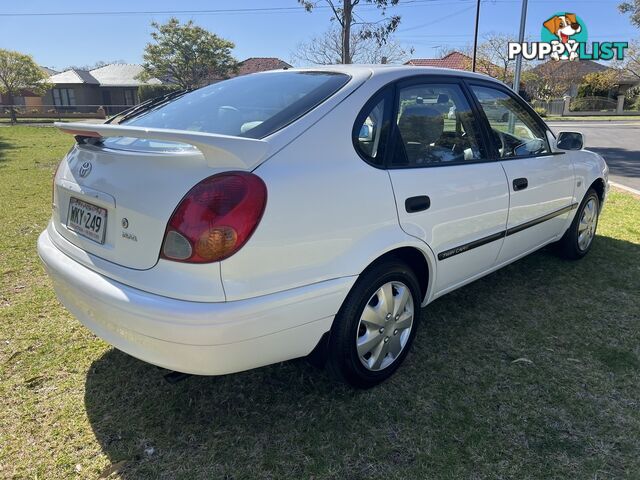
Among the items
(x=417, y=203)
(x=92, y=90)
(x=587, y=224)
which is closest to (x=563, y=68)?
(x=92, y=90)

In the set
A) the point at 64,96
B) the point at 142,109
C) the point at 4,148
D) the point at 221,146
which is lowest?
the point at 4,148

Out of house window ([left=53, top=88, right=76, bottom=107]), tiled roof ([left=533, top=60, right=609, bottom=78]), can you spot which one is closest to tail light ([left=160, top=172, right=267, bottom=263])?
tiled roof ([left=533, top=60, right=609, bottom=78])

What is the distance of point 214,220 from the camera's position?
1.85 metres

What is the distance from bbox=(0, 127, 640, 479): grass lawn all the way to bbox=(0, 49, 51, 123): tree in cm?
3769

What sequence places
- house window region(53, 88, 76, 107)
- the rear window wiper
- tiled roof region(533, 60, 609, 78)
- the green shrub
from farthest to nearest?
house window region(53, 88, 76, 107) → tiled roof region(533, 60, 609, 78) → the green shrub → the rear window wiper

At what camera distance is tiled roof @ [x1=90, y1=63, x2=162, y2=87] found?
45.6m

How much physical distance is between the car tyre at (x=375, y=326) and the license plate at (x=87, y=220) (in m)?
1.15

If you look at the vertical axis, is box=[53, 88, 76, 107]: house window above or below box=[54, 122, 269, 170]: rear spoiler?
above

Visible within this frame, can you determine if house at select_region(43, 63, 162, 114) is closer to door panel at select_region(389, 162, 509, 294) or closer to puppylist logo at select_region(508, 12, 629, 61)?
puppylist logo at select_region(508, 12, 629, 61)

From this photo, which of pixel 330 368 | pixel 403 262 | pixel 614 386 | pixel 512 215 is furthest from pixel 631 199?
pixel 330 368

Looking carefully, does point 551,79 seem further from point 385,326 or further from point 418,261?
point 385,326

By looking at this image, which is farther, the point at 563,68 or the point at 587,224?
the point at 563,68

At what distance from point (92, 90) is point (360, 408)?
169 feet

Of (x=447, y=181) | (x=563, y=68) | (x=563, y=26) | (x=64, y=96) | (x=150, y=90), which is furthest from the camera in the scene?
(x=64, y=96)
